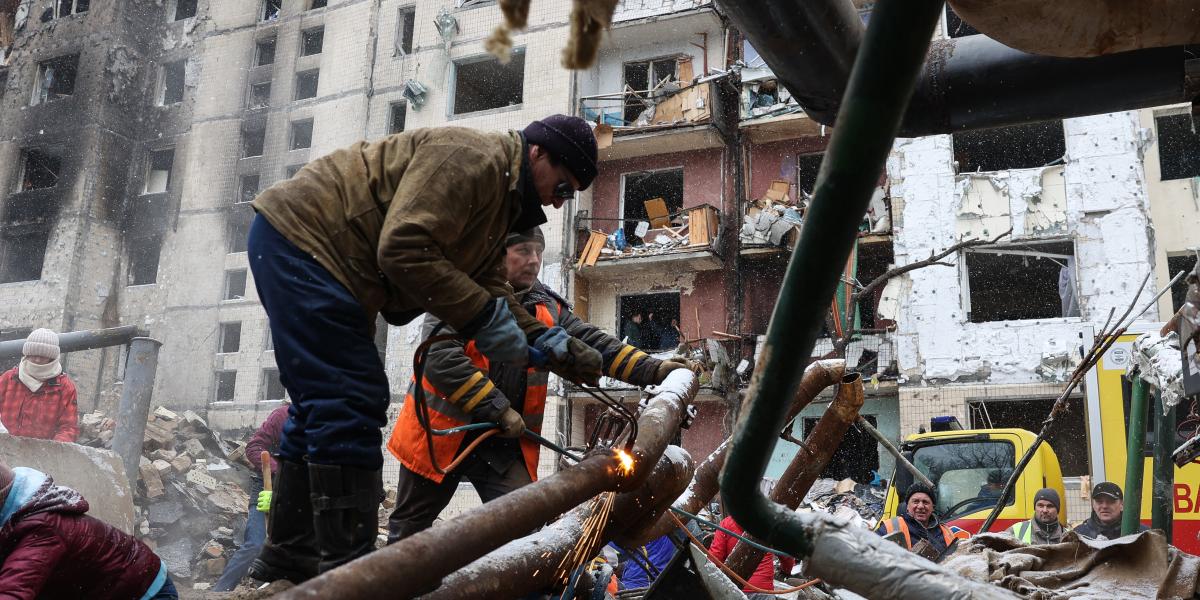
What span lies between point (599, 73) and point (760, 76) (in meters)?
4.46

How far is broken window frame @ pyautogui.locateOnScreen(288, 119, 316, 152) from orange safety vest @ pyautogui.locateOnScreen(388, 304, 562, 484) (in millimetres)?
24703

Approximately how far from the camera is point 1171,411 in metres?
4.11

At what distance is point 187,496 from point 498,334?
13333 mm

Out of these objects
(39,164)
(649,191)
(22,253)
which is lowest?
(22,253)

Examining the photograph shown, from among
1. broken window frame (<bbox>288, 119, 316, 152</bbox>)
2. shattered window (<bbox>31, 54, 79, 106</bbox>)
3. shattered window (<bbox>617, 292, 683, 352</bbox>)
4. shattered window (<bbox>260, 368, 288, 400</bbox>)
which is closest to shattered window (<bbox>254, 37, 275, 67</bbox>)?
broken window frame (<bbox>288, 119, 316, 152</bbox>)

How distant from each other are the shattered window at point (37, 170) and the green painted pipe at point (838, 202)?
1406 inches

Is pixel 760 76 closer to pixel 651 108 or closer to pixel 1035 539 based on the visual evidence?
pixel 651 108

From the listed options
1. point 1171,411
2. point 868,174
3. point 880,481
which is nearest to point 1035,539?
point 1171,411

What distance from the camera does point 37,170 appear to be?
3209 cm

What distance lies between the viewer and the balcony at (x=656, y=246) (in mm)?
20312

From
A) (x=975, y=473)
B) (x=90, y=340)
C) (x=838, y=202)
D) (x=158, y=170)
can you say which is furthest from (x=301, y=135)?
(x=838, y=202)

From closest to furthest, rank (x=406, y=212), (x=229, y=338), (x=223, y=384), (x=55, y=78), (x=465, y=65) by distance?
(x=406, y=212), (x=465, y=65), (x=223, y=384), (x=229, y=338), (x=55, y=78)

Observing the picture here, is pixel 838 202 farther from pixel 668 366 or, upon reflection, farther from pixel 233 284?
pixel 233 284

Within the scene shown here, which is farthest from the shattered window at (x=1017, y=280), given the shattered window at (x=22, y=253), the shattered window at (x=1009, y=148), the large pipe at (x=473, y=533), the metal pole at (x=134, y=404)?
the shattered window at (x=22, y=253)
